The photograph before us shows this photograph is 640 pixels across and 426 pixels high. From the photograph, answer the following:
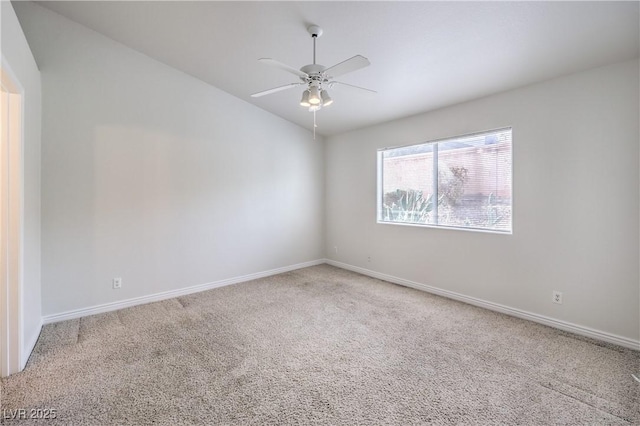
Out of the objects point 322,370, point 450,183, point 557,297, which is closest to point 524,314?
point 557,297

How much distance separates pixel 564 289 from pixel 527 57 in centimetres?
223

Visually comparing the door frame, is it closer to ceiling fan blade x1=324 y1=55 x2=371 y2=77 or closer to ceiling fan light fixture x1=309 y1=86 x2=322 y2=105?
ceiling fan light fixture x1=309 y1=86 x2=322 y2=105

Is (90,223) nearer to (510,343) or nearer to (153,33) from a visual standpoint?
(153,33)

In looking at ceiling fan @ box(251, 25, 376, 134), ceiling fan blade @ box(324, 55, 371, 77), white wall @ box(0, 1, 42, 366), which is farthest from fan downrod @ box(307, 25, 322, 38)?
white wall @ box(0, 1, 42, 366)

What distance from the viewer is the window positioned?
3.34 m

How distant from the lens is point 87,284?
324cm

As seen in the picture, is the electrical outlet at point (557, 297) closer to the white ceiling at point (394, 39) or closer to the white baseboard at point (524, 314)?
the white baseboard at point (524, 314)

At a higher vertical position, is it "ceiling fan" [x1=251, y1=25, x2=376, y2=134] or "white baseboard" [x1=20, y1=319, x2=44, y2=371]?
"ceiling fan" [x1=251, y1=25, x2=376, y2=134]

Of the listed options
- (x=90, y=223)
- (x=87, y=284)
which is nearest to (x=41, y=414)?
(x=87, y=284)

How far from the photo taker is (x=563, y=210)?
282cm

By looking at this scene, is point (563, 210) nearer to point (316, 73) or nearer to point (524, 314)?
point (524, 314)

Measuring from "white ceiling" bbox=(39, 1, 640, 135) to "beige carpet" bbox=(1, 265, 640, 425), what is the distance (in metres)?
2.55

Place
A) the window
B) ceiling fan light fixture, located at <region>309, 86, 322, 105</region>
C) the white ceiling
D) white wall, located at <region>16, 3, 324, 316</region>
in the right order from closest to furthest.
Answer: the white ceiling < ceiling fan light fixture, located at <region>309, 86, 322, 105</region> < white wall, located at <region>16, 3, 324, 316</region> < the window

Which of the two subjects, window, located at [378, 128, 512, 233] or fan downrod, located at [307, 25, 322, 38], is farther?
window, located at [378, 128, 512, 233]
